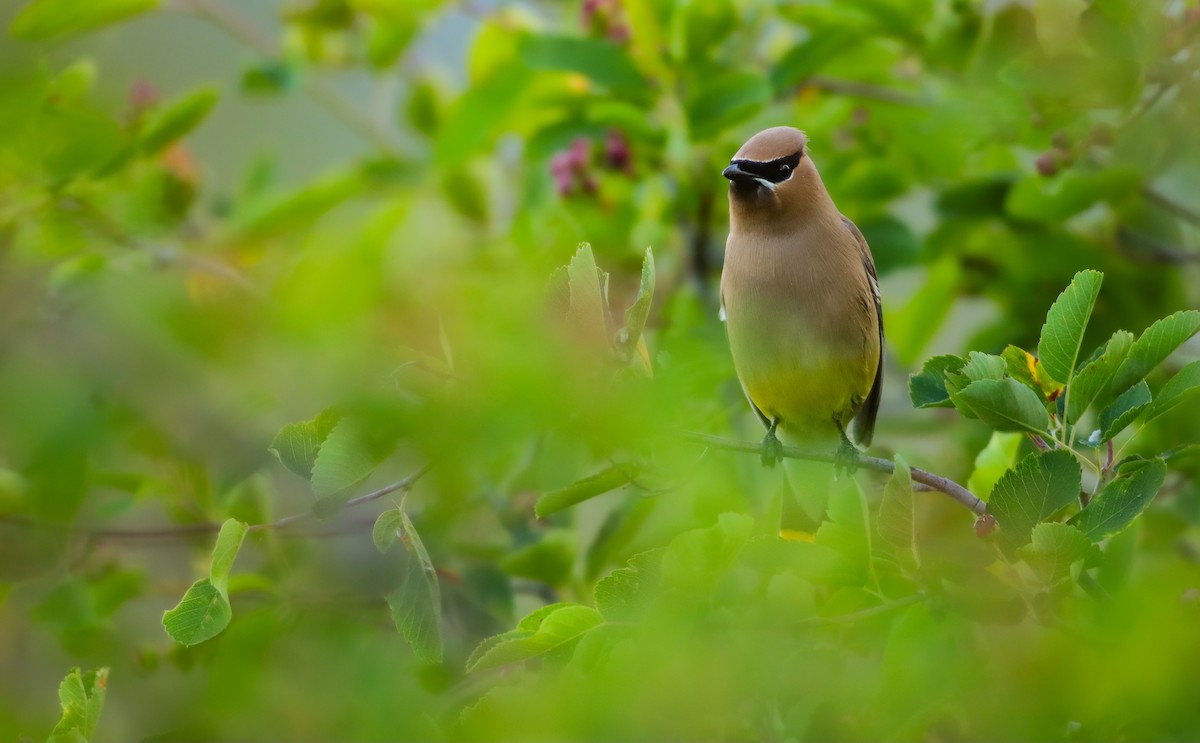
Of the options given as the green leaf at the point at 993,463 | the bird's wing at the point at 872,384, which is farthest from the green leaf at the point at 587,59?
the green leaf at the point at 993,463

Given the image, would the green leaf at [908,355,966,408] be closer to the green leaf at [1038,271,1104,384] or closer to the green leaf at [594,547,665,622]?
the green leaf at [1038,271,1104,384]

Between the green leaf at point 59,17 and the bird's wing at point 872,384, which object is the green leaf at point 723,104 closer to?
the bird's wing at point 872,384

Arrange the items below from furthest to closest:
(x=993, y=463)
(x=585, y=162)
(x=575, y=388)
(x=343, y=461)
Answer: (x=585, y=162)
(x=993, y=463)
(x=343, y=461)
(x=575, y=388)

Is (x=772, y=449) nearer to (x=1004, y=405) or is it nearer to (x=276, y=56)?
(x=1004, y=405)

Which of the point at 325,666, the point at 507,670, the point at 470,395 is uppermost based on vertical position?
the point at 470,395

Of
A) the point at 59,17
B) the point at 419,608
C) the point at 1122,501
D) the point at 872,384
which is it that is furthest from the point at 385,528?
the point at 59,17

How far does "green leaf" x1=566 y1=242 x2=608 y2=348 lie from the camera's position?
1067mm

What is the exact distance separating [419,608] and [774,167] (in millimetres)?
968

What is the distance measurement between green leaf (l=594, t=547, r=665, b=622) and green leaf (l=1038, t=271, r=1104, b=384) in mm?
492

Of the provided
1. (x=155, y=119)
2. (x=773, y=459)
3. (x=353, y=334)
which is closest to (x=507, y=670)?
(x=773, y=459)

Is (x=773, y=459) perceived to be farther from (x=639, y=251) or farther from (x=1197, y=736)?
(x=1197, y=736)

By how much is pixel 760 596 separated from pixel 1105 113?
4.63 feet

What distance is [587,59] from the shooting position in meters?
2.42

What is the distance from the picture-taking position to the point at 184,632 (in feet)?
4.17
